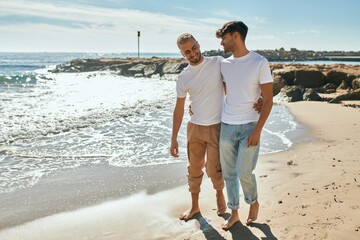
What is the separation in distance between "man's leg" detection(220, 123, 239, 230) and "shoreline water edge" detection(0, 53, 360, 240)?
150 mm

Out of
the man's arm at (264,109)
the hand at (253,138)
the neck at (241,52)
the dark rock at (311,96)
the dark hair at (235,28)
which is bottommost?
the dark rock at (311,96)

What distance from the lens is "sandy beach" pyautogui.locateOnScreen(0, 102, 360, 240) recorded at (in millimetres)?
3744

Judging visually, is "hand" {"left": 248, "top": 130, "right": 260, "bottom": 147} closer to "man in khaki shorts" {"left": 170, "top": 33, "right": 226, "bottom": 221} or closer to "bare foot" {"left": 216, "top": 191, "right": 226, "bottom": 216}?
"man in khaki shorts" {"left": 170, "top": 33, "right": 226, "bottom": 221}

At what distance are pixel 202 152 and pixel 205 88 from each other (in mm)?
742

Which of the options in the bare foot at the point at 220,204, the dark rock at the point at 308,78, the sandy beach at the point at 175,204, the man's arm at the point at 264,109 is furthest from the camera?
the dark rock at the point at 308,78

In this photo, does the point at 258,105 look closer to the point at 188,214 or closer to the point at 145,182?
the point at 188,214

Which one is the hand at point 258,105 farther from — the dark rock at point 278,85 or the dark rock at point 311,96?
the dark rock at point 278,85

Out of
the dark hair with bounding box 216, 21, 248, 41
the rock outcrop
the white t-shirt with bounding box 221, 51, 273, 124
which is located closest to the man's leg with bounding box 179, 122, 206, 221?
the white t-shirt with bounding box 221, 51, 273, 124

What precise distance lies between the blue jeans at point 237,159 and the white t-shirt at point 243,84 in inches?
3.6

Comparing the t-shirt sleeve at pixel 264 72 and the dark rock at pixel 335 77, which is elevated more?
the t-shirt sleeve at pixel 264 72

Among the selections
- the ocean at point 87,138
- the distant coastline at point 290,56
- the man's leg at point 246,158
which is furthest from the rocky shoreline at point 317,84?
the distant coastline at point 290,56

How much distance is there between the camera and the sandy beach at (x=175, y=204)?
374 centimetres

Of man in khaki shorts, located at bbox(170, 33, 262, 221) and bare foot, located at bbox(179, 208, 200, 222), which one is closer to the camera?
man in khaki shorts, located at bbox(170, 33, 262, 221)

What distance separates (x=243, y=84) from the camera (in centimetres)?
348
